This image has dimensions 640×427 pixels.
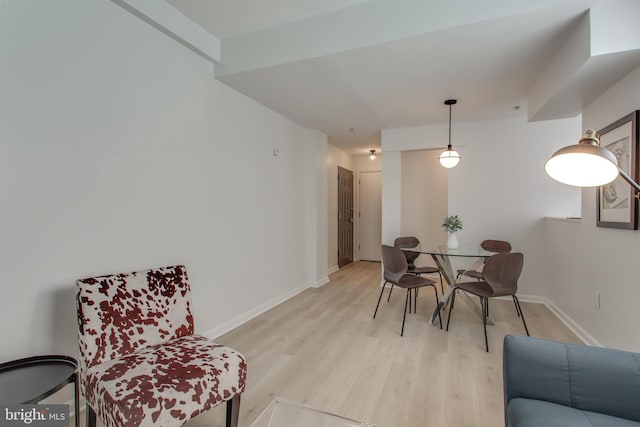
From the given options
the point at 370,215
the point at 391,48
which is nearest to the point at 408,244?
the point at 391,48

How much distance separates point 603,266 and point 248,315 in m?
3.30

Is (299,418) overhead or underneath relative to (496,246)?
A: underneath

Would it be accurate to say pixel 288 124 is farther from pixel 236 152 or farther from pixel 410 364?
pixel 410 364

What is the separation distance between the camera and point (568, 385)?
123cm

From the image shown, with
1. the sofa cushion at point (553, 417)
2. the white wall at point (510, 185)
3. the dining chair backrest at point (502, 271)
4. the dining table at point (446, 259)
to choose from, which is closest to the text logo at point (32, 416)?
the sofa cushion at point (553, 417)

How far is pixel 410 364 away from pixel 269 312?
178 cm

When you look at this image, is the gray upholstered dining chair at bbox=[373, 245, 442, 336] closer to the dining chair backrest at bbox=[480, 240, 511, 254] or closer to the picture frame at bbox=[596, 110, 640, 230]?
the dining chair backrest at bbox=[480, 240, 511, 254]

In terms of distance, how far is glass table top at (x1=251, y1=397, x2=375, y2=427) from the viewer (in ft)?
4.06

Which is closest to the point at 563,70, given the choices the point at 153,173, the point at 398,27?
the point at 398,27

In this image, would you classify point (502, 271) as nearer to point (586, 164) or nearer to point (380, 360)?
point (380, 360)

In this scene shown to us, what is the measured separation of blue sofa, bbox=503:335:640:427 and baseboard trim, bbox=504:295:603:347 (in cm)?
175

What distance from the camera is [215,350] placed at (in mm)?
1668

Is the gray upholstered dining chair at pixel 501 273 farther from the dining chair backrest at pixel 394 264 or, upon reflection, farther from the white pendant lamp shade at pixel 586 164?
the white pendant lamp shade at pixel 586 164

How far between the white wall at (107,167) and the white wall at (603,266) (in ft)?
10.5
